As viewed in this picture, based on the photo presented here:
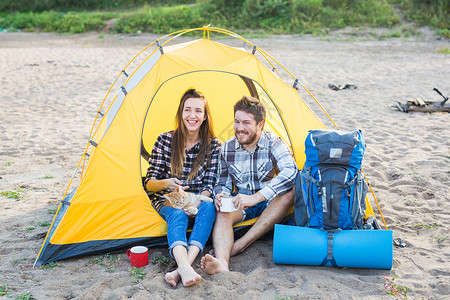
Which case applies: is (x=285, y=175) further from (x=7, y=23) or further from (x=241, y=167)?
(x=7, y=23)

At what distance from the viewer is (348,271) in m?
3.35

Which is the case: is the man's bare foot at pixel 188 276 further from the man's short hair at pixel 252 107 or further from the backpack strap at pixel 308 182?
the man's short hair at pixel 252 107

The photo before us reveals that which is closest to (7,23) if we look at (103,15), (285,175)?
(103,15)

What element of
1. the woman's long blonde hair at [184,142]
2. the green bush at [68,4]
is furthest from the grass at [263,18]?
the woman's long blonde hair at [184,142]

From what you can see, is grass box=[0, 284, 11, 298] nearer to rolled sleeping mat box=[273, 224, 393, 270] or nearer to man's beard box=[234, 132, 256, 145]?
rolled sleeping mat box=[273, 224, 393, 270]

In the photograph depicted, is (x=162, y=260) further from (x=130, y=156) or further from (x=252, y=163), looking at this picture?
(x=252, y=163)

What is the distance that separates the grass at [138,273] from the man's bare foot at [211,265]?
0.43 meters

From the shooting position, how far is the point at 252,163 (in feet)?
12.7

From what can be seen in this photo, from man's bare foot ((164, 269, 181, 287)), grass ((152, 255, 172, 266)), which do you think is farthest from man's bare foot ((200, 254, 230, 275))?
grass ((152, 255, 172, 266))

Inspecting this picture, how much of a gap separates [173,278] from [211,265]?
271 mm

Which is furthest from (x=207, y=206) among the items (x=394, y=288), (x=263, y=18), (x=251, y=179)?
(x=263, y=18)

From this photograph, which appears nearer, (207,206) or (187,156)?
(207,206)

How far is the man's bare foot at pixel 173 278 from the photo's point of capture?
3127mm

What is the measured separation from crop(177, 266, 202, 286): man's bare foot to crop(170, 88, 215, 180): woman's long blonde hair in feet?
3.40
